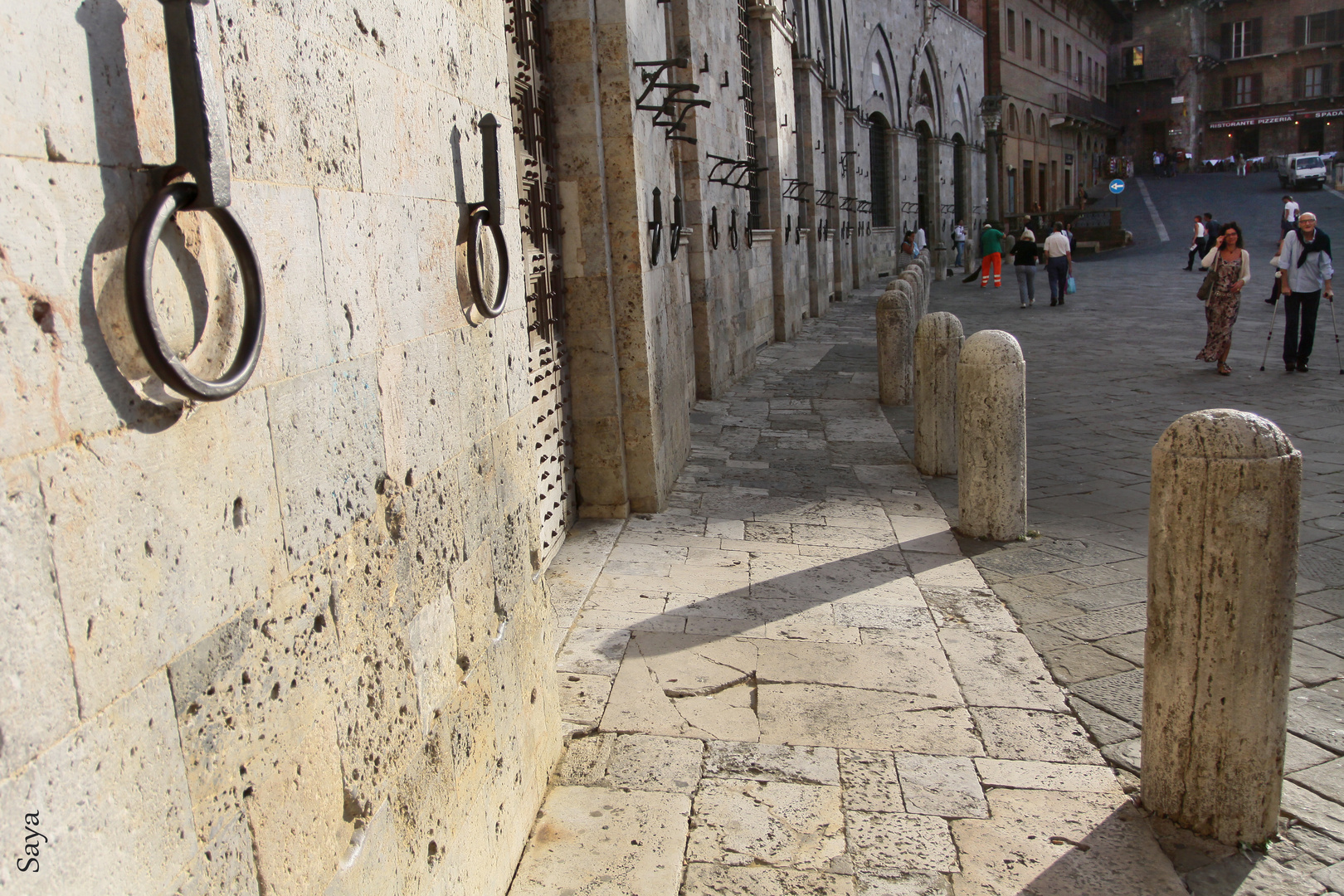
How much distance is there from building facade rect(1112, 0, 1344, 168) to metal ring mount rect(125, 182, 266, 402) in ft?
213

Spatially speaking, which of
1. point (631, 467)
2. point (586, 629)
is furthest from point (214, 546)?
point (631, 467)

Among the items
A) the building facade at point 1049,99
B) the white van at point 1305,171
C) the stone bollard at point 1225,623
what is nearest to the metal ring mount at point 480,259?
the stone bollard at point 1225,623

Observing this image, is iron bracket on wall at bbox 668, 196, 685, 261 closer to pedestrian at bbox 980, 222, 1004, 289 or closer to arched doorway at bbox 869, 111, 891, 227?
pedestrian at bbox 980, 222, 1004, 289

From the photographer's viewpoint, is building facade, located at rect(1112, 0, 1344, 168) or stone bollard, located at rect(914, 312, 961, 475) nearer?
stone bollard, located at rect(914, 312, 961, 475)

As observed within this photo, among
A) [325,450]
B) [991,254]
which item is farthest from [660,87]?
[991,254]

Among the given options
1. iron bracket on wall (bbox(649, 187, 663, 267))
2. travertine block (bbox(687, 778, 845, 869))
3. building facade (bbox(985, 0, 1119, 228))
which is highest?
building facade (bbox(985, 0, 1119, 228))

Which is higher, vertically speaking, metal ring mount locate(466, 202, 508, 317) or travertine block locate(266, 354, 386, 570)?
metal ring mount locate(466, 202, 508, 317)

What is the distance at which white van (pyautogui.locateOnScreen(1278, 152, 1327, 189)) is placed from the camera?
3862 cm

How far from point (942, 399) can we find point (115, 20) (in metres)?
6.27

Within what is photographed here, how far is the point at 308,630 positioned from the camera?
1674 mm

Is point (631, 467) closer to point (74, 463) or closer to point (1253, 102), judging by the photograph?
point (74, 463)

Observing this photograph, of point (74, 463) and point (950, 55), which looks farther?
point (950, 55)

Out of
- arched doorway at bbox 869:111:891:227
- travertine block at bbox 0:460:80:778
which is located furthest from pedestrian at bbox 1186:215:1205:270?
travertine block at bbox 0:460:80:778

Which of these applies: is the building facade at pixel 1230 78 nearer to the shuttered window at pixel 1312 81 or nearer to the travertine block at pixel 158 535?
the shuttered window at pixel 1312 81
